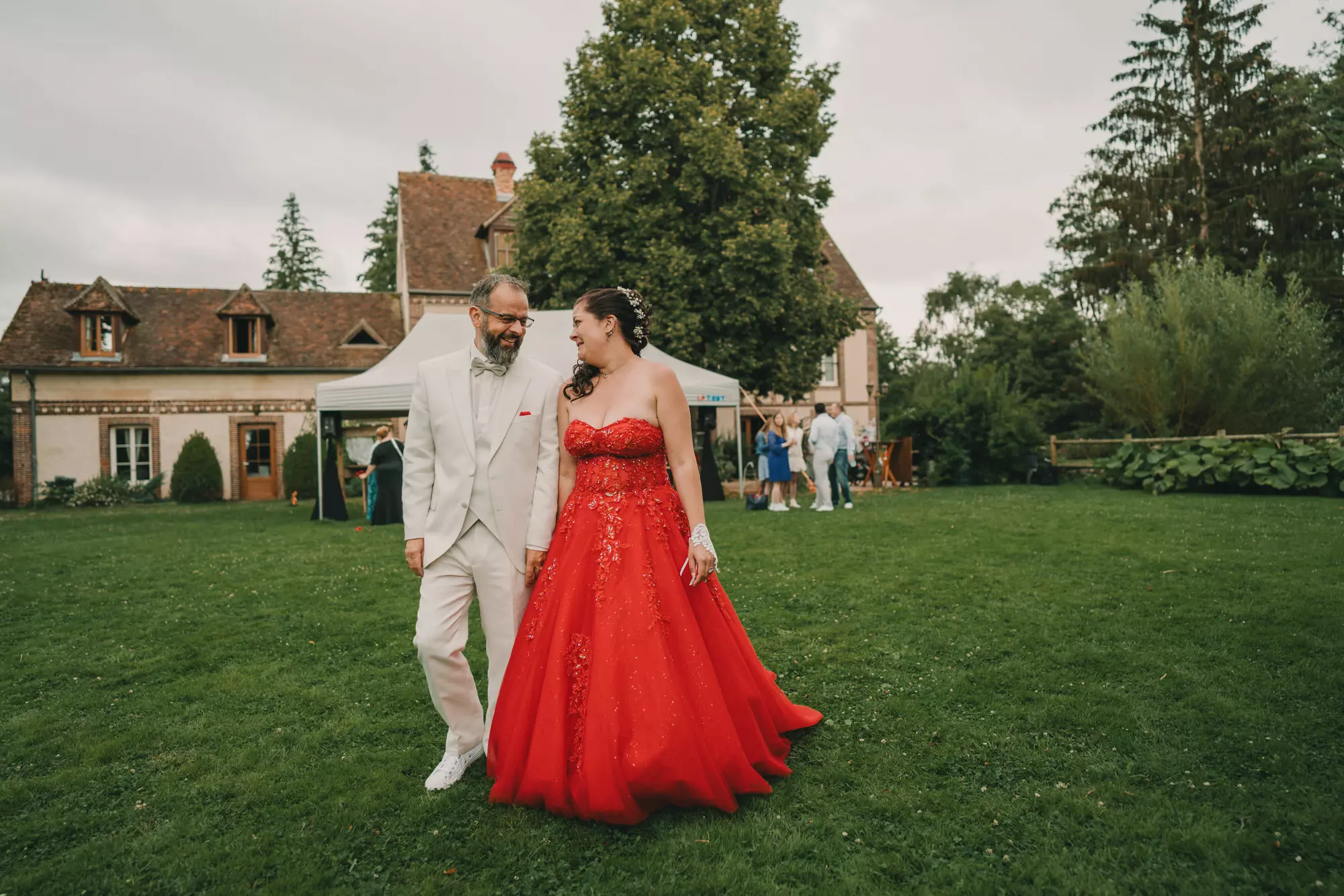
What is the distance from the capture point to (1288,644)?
502 centimetres

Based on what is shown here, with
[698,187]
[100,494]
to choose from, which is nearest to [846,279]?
[698,187]

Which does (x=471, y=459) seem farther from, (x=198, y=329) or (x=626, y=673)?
(x=198, y=329)

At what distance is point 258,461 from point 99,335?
589cm

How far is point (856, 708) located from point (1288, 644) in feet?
9.52

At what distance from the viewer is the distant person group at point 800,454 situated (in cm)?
1457

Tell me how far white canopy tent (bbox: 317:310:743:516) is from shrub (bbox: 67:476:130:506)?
1154 cm

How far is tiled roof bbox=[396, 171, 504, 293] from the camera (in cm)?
2858

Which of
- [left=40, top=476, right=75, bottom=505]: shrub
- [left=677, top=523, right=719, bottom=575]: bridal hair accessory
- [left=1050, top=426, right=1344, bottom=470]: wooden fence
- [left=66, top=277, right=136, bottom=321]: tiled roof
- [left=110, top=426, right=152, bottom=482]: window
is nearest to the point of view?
[left=677, top=523, right=719, bottom=575]: bridal hair accessory

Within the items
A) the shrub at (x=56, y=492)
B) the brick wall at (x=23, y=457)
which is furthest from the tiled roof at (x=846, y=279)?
the brick wall at (x=23, y=457)

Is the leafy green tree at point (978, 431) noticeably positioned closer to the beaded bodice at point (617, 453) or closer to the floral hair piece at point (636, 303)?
the floral hair piece at point (636, 303)

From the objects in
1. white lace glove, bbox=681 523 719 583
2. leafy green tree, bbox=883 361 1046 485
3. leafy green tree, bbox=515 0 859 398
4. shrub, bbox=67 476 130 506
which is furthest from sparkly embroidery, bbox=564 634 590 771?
shrub, bbox=67 476 130 506

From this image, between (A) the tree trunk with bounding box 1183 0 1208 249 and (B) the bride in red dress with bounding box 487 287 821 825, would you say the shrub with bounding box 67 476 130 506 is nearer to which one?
(B) the bride in red dress with bounding box 487 287 821 825

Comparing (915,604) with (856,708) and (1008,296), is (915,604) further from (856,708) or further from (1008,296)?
(1008,296)

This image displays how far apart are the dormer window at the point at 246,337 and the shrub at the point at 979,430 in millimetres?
20656
